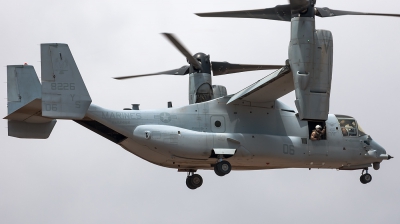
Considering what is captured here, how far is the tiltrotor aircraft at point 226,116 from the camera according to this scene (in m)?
37.8

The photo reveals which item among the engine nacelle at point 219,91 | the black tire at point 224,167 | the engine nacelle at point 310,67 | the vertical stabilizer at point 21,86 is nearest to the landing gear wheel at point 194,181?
the black tire at point 224,167

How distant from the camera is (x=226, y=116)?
136 ft

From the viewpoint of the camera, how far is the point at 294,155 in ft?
138

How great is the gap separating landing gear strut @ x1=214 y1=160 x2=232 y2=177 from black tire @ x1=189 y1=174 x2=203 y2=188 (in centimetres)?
285

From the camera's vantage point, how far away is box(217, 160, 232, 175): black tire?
40.0 m

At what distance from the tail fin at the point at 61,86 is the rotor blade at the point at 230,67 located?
7919 millimetres

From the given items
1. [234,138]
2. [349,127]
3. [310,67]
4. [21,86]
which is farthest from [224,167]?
[21,86]

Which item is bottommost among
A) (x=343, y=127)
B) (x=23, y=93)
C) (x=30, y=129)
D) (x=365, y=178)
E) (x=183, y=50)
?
(x=365, y=178)

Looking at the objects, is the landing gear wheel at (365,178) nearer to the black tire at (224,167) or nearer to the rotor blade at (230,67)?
the rotor blade at (230,67)

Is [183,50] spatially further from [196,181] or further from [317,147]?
[317,147]

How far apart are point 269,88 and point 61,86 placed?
7901 mm

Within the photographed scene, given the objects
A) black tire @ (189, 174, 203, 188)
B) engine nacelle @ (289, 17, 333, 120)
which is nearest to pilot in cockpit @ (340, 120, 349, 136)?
engine nacelle @ (289, 17, 333, 120)

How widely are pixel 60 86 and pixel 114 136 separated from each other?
346 centimetres

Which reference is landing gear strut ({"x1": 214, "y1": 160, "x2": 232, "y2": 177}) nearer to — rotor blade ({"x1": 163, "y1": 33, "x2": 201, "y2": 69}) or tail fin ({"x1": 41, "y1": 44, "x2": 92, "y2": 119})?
rotor blade ({"x1": 163, "y1": 33, "x2": 201, "y2": 69})
